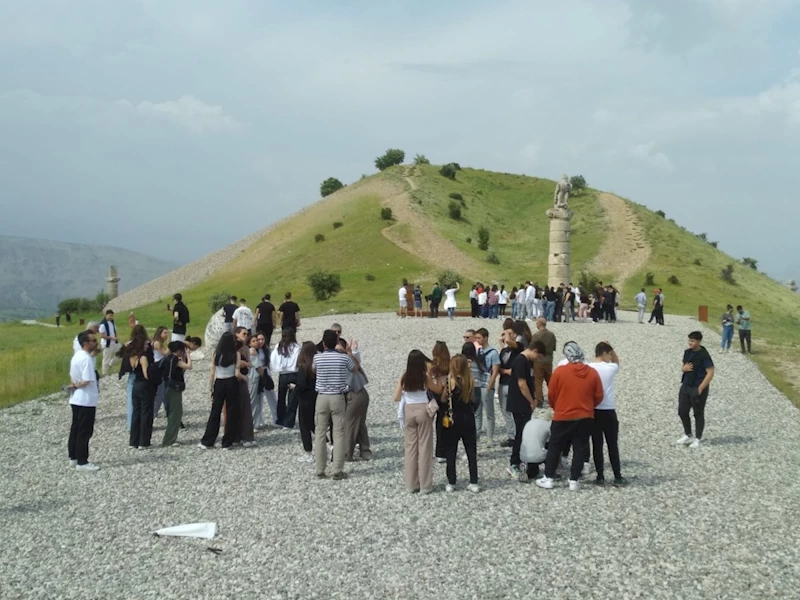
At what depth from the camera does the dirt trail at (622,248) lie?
Result: 59.6 meters

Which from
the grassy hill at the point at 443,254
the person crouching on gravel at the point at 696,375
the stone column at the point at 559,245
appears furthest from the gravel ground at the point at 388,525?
the stone column at the point at 559,245

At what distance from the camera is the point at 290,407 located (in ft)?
40.5

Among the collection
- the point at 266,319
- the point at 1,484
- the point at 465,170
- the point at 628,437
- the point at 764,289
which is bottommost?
the point at 1,484

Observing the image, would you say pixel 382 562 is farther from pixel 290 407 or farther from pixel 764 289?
pixel 764 289

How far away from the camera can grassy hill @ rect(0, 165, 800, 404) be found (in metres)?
48.6

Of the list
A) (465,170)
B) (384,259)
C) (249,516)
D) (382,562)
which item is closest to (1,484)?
(249,516)

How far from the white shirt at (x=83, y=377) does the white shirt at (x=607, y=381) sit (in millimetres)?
6761

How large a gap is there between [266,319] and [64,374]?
22.1 ft

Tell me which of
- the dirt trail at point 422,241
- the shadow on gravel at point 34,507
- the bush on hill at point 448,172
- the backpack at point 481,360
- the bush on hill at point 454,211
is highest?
the bush on hill at point 448,172

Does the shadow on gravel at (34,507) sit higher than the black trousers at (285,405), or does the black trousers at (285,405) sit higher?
the black trousers at (285,405)

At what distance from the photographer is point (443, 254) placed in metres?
60.2

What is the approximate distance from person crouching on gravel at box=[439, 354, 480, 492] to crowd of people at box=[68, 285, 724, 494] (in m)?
0.01

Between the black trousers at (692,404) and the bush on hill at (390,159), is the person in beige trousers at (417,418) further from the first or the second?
the bush on hill at (390,159)

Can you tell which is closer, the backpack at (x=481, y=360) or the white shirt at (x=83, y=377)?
the white shirt at (x=83, y=377)
